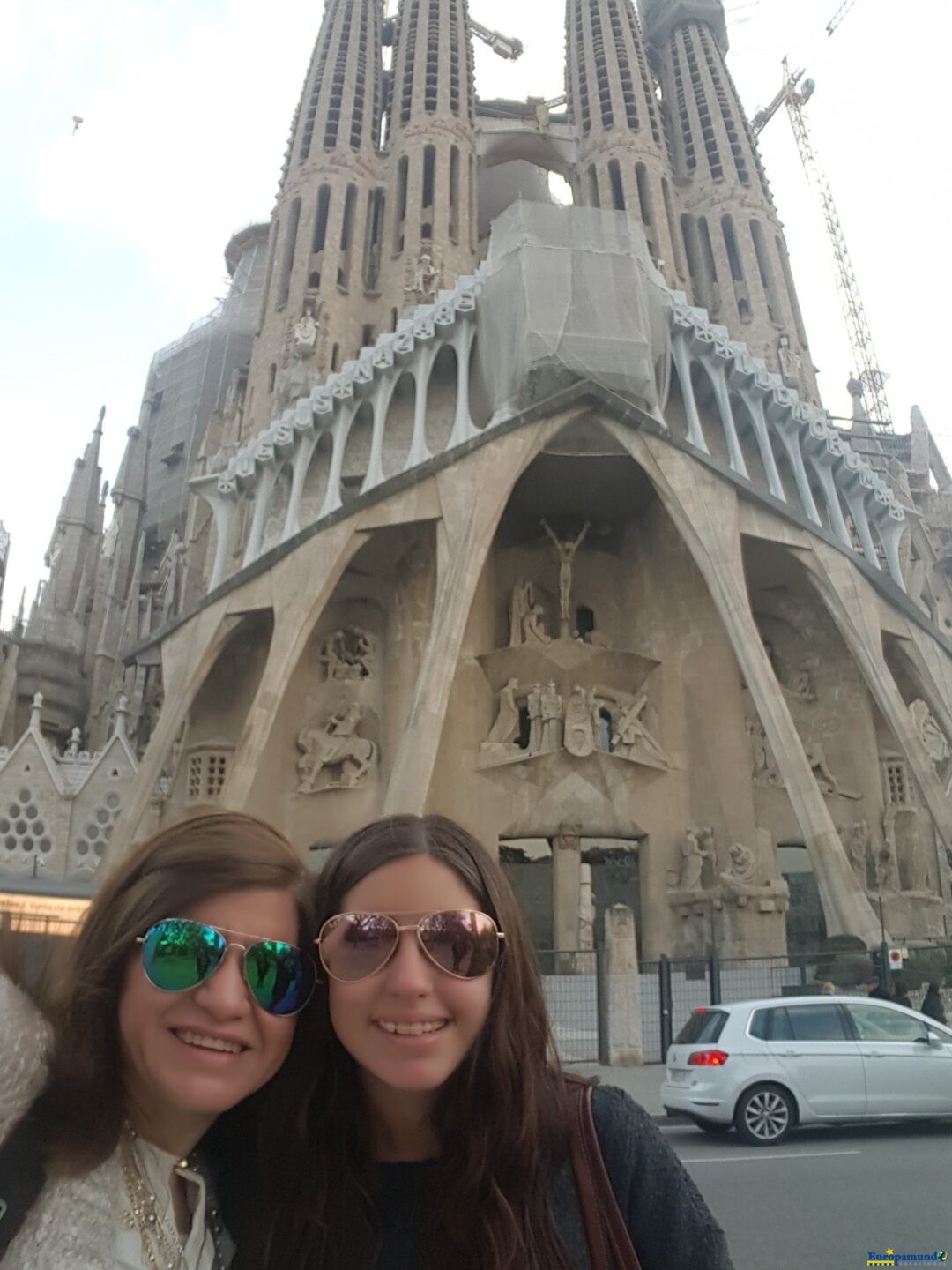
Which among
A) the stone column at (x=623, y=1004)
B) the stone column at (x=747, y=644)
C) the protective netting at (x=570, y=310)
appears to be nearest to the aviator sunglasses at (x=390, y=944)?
the stone column at (x=623, y=1004)

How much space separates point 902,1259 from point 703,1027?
287cm

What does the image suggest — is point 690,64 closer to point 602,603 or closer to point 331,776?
point 602,603

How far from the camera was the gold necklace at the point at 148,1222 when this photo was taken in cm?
107

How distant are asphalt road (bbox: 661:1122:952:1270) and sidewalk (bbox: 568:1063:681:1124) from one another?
27.2 inches

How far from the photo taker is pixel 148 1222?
108 cm

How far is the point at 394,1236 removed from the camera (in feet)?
3.69

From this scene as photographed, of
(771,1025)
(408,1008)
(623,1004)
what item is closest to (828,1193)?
(771,1025)

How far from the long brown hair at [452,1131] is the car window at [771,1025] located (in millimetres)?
5407

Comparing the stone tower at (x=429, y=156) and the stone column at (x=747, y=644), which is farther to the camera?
the stone tower at (x=429, y=156)

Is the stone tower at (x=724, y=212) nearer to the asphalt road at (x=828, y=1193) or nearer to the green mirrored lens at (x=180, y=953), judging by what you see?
the asphalt road at (x=828, y=1193)

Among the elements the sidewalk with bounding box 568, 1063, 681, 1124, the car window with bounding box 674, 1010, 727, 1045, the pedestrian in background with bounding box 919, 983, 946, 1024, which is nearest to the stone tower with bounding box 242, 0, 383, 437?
the sidewalk with bounding box 568, 1063, 681, 1124

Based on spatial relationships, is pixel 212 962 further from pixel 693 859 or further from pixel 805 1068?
pixel 693 859

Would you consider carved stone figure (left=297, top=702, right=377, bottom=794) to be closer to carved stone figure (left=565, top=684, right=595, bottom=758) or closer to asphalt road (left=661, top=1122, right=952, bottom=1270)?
carved stone figure (left=565, top=684, right=595, bottom=758)

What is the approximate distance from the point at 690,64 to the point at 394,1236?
4066cm
